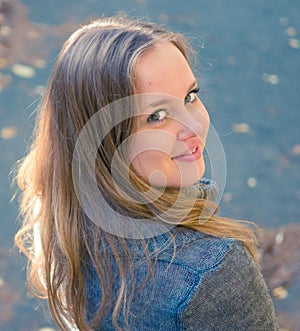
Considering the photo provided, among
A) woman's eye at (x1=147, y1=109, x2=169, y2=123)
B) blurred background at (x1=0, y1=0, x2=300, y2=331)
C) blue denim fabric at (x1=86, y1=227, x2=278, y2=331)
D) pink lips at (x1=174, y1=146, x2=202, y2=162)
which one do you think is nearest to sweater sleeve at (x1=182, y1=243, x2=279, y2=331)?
blue denim fabric at (x1=86, y1=227, x2=278, y2=331)

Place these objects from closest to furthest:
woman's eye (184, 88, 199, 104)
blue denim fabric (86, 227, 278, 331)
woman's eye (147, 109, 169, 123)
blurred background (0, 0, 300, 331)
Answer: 1. blue denim fabric (86, 227, 278, 331)
2. woman's eye (147, 109, 169, 123)
3. woman's eye (184, 88, 199, 104)
4. blurred background (0, 0, 300, 331)

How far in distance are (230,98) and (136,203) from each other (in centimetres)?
288

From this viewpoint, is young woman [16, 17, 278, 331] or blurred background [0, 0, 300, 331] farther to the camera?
blurred background [0, 0, 300, 331]

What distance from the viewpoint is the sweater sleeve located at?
1358mm

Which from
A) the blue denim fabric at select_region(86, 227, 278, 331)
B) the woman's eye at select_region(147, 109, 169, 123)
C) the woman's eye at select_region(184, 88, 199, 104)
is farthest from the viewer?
the woman's eye at select_region(184, 88, 199, 104)

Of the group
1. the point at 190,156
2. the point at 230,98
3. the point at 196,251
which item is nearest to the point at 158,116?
the point at 190,156

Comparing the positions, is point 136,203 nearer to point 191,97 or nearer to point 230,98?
point 191,97

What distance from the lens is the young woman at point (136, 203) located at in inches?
54.6

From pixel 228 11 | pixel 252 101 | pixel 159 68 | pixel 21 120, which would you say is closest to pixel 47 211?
pixel 159 68

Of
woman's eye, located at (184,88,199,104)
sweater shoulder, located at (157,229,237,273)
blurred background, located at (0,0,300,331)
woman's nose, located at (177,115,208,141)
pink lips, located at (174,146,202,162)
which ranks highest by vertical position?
woman's eye, located at (184,88,199,104)

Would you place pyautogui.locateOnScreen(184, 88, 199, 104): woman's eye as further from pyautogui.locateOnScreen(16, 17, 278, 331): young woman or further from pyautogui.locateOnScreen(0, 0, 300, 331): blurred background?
pyautogui.locateOnScreen(0, 0, 300, 331): blurred background

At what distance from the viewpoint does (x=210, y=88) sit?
4320 millimetres

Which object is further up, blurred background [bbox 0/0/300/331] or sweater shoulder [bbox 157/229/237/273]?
sweater shoulder [bbox 157/229/237/273]

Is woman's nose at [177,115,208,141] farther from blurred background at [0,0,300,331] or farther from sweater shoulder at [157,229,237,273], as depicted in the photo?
blurred background at [0,0,300,331]
